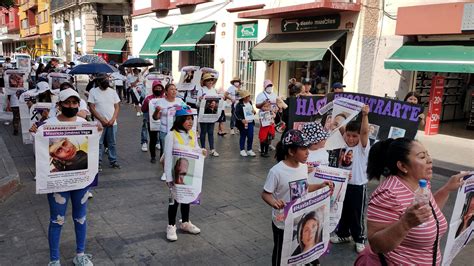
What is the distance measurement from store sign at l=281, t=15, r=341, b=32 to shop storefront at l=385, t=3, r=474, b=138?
217cm

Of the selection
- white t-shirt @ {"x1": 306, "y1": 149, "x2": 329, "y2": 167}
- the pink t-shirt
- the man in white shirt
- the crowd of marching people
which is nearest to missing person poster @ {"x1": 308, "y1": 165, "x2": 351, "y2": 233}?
the crowd of marching people

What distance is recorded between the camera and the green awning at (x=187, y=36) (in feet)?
64.4

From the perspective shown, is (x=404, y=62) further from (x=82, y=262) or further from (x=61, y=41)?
(x=61, y=41)

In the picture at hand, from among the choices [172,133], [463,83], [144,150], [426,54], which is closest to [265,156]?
[144,150]

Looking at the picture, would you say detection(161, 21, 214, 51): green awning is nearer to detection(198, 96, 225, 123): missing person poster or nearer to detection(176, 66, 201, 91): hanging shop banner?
detection(176, 66, 201, 91): hanging shop banner

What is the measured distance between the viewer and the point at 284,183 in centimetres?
332

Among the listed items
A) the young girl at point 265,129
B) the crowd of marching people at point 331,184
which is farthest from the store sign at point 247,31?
the crowd of marching people at point 331,184

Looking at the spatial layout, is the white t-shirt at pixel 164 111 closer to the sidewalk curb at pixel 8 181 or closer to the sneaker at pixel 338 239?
the sidewalk curb at pixel 8 181

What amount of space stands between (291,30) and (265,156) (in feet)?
24.4

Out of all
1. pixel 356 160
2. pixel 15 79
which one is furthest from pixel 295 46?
pixel 356 160

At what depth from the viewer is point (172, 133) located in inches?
177

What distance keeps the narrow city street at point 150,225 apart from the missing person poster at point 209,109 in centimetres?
129

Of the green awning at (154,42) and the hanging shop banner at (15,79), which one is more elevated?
the green awning at (154,42)

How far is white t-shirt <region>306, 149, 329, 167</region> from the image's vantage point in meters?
3.93
